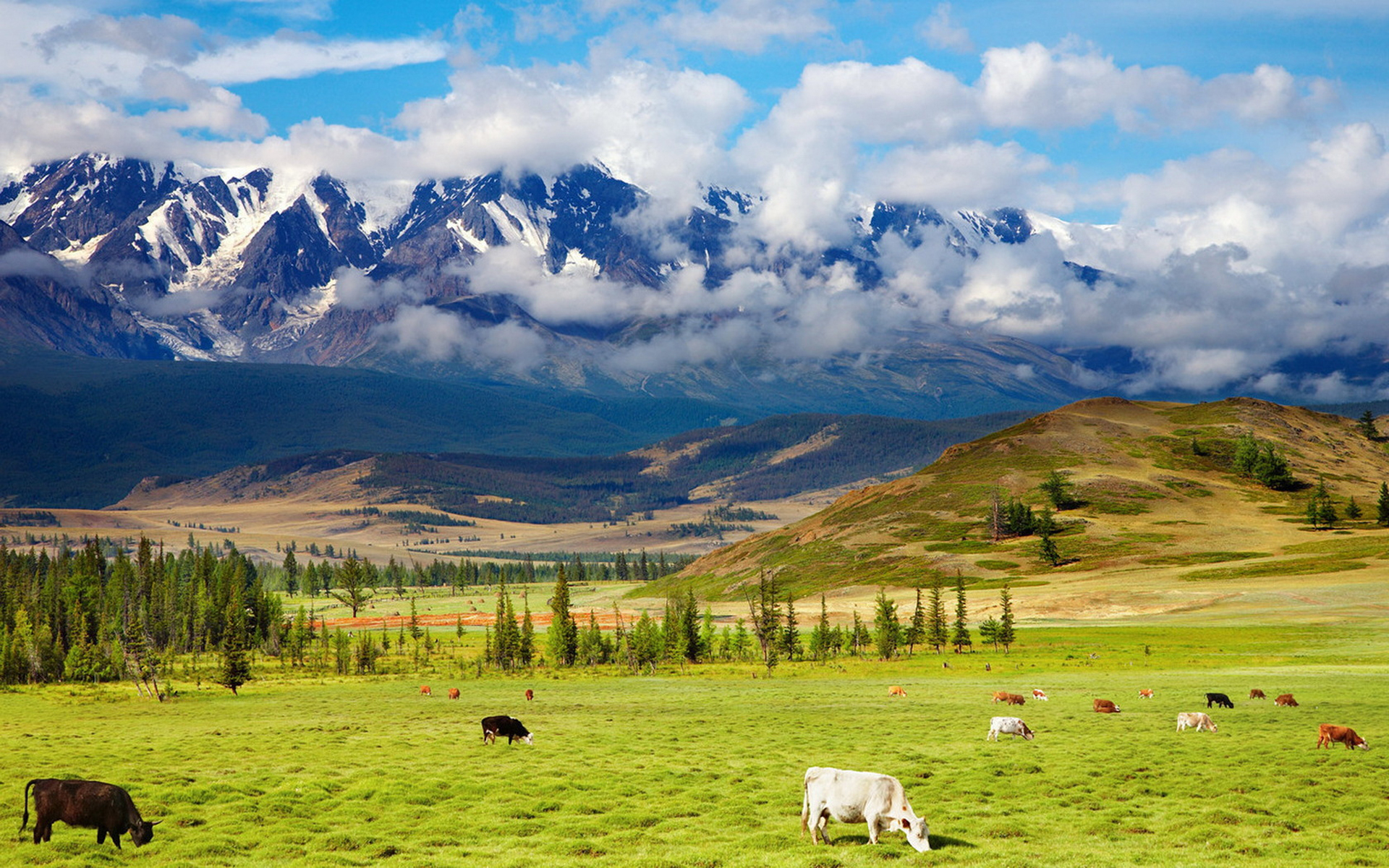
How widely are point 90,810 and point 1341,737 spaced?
43.8m

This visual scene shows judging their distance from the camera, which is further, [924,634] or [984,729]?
[924,634]

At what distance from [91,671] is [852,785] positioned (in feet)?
448

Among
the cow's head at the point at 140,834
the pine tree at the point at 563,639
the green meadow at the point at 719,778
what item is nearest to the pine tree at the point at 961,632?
the pine tree at the point at 563,639

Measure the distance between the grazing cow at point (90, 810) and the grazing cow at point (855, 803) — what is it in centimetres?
1778

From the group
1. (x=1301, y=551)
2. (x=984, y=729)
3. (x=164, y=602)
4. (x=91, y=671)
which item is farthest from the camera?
(x=1301, y=551)

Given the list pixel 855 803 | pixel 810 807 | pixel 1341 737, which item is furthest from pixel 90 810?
pixel 1341 737

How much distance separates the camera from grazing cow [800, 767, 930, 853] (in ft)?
87.0

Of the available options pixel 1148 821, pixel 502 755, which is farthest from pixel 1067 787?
pixel 502 755

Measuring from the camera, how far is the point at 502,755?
41594 mm

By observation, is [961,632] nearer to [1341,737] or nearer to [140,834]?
[1341,737]

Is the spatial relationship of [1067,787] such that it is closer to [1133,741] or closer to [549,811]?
[1133,741]

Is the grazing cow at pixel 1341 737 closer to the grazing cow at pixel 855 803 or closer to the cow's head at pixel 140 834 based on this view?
the grazing cow at pixel 855 803

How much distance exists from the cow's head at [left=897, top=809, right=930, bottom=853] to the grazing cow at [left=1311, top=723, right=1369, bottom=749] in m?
23.3

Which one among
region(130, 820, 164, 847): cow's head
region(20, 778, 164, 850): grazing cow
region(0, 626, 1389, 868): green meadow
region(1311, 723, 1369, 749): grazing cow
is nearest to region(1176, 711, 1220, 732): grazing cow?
region(0, 626, 1389, 868): green meadow
